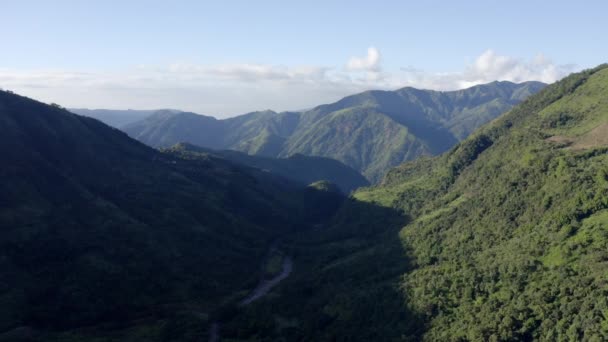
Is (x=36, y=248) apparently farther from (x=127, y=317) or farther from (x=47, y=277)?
(x=127, y=317)

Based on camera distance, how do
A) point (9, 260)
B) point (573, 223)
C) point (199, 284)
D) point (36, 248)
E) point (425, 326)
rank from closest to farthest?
1. point (425, 326)
2. point (573, 223)
3. point (9, 260)
4. point (36, 248)
5. point (199, 284)

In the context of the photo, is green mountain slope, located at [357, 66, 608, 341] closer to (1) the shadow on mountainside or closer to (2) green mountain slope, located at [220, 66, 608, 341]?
(2) green mountain slope, located at [220, 66, 608, 341]

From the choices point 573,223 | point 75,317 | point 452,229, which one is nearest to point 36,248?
point 75,317

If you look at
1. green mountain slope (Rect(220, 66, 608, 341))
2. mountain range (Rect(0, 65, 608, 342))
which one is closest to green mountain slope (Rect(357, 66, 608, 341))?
green mountain slope (Rect(220, 66, 608, 341))

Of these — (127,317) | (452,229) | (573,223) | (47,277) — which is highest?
(573,223)

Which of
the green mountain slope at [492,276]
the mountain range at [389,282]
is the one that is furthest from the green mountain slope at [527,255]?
the mountain range at [389,282]

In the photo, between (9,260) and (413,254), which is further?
(413,254)

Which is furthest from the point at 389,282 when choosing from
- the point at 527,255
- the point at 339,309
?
the point at 527,255

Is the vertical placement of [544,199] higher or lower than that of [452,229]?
higher

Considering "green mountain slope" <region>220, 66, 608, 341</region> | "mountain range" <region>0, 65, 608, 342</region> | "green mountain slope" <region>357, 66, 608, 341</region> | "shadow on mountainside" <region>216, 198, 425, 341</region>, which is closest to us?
"green mountain slope" <region>357, 66, 608, 341</region>

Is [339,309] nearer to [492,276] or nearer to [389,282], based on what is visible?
[389,282]

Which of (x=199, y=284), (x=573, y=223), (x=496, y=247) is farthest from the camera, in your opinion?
(x=199, y=284)
